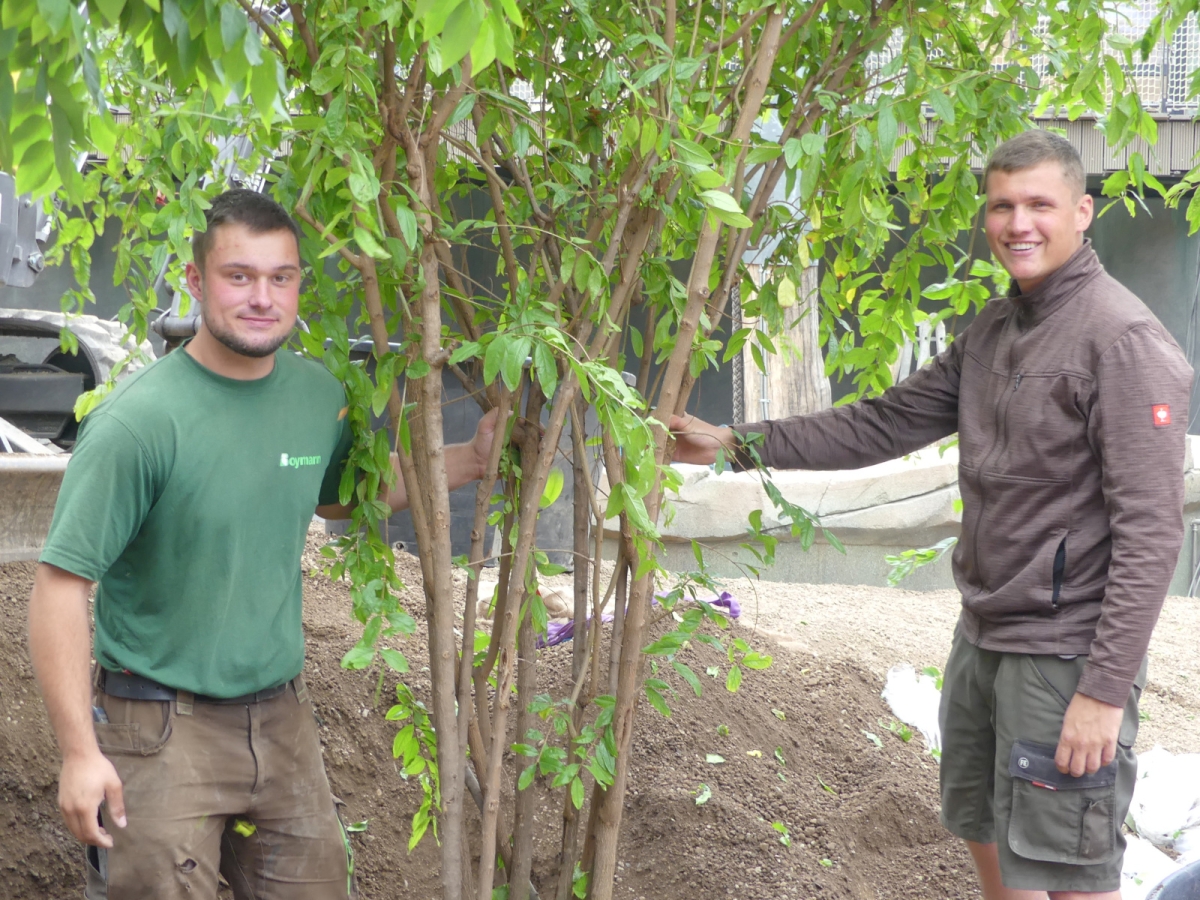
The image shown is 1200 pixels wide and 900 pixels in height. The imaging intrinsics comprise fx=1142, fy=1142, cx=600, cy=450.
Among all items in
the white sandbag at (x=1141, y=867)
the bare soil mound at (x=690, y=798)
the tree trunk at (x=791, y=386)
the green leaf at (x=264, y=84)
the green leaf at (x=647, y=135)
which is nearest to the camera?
the green leaf at (x=264, y=84)

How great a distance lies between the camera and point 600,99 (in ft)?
6.03

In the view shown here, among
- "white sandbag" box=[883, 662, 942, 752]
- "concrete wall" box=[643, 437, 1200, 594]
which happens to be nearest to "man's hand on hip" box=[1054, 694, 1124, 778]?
"white sandbag" box=[883, 662, 942, 752]

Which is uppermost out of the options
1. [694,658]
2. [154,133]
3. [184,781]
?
[154,133]

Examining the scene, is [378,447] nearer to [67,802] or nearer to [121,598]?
[121,598]

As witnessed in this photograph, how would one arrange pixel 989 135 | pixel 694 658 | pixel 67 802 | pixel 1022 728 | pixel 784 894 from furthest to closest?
pixel 694 658 → pixel 784 894 → pixel 989 135 → pixel 1022 728 → pixel 67 802

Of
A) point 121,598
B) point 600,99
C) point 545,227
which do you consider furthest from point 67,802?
point 600,99

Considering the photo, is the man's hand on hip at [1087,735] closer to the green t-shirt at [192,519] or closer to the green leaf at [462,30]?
the green t-shirt at [192,519]

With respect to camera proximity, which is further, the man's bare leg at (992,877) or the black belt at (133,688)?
the man's bare leg at (992,877)

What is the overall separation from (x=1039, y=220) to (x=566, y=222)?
0.86 m

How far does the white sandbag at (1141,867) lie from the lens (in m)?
2.98

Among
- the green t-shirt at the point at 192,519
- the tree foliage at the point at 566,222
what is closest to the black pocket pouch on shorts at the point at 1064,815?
the tree foliage at the point at 566,222

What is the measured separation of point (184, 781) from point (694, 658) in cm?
222

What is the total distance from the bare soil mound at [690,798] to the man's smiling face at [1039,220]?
1648 millimetres

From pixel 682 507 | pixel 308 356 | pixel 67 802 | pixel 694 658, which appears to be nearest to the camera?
pixel 67 802
